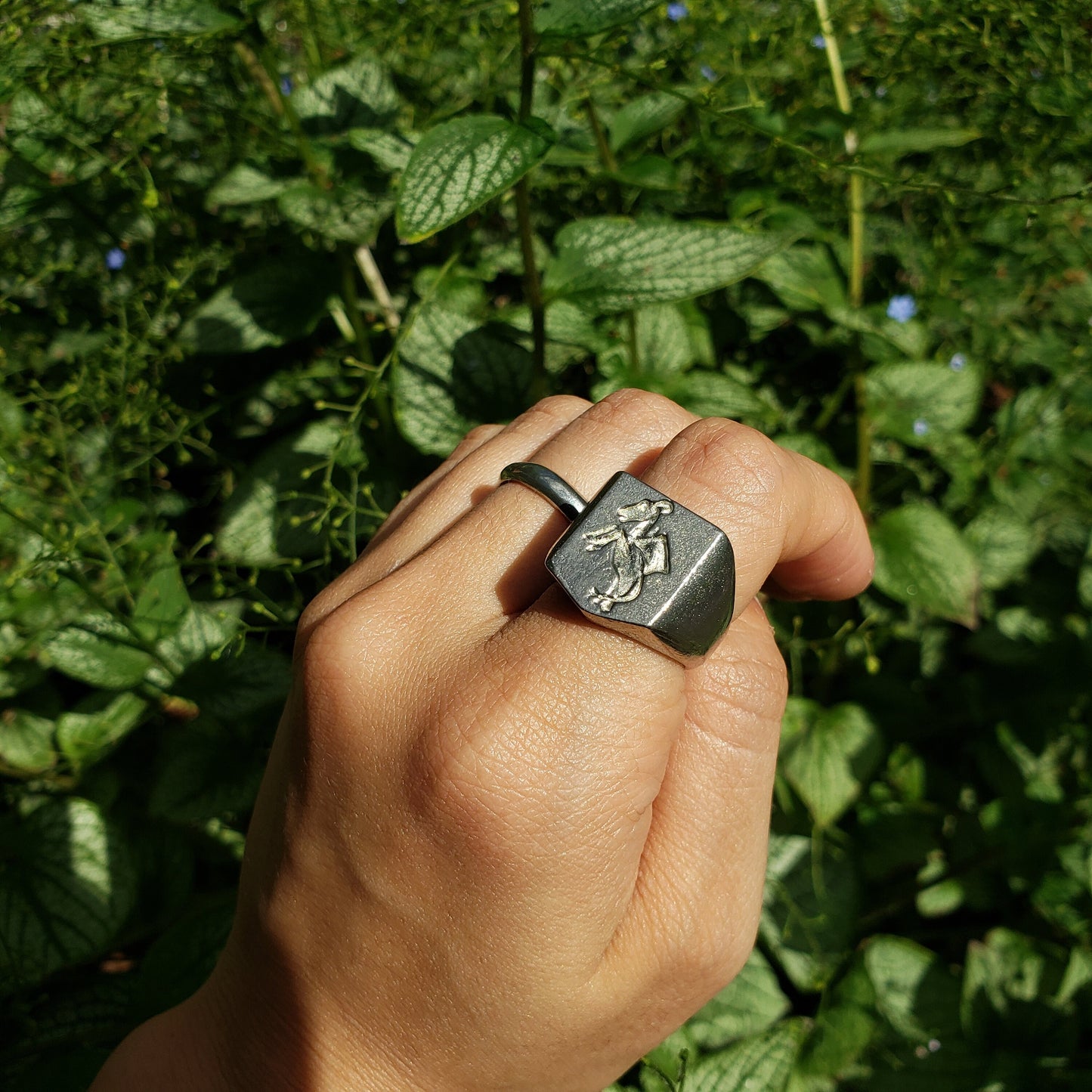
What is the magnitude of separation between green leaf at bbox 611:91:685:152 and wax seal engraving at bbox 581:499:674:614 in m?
1.00

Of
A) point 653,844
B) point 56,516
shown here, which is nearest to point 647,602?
point 653,844

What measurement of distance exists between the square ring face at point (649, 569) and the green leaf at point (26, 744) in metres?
1.30

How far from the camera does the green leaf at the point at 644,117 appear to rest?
1518mm

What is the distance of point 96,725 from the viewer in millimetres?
1533

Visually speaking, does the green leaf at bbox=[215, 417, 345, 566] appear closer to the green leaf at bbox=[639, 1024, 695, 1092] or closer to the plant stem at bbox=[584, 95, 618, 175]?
the plant stem at bbox=[584, 95, 618, 175]

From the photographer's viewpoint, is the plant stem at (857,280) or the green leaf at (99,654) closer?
the green leaf at (99,654)

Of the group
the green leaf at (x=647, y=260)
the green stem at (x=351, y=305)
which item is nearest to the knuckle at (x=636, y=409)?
the green leaf at (x=647, y=260)

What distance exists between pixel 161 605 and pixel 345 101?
97 centimetres

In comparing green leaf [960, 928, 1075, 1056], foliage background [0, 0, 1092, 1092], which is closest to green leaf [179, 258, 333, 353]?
foliage background [0, 0, 1092, 1092]

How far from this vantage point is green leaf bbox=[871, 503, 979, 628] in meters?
1.53

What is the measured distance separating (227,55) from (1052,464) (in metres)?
1.85

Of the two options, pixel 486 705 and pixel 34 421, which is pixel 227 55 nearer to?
pixel 34 421

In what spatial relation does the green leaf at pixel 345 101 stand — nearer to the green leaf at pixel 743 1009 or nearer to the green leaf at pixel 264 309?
the green leaf at pixel 264 309

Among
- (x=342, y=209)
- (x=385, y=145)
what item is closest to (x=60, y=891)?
(x=342, y=209)
